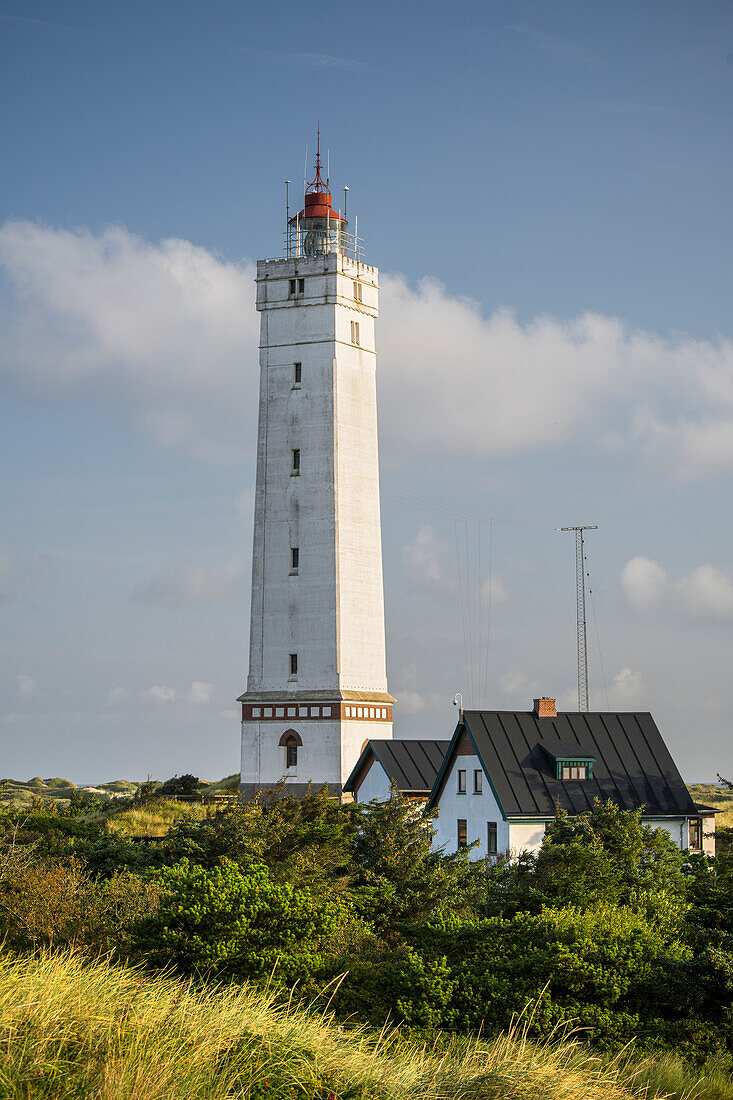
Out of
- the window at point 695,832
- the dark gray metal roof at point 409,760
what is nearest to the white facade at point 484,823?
the window at point 695,832

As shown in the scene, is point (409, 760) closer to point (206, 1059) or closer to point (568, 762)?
point (568, 762)

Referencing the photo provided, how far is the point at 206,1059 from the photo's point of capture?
32.6ft

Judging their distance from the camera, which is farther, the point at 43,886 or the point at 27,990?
the point at 43,886

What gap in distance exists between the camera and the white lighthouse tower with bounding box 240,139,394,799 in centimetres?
4684

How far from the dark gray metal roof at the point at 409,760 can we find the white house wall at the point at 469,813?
11.8 feet

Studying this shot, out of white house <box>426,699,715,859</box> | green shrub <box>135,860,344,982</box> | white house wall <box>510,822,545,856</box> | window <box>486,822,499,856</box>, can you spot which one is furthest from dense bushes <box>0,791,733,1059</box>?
window <box>486,822,499,856</box>

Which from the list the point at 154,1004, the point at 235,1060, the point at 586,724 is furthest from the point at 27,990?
the point at 586,724

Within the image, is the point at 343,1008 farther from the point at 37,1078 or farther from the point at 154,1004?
the point at 37,1078

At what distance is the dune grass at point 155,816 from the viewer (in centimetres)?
4450

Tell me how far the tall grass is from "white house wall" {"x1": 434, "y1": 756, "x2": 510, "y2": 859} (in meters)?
23.6

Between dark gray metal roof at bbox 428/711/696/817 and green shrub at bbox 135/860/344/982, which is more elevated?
dark gray metal roof at bbox 428/711/696/817

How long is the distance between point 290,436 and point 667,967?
33.7m

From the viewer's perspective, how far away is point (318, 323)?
A: 159 feet

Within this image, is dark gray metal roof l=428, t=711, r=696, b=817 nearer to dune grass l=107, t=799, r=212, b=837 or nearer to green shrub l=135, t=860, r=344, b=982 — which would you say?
dune grass l=107, t=799, r=212, b=837
